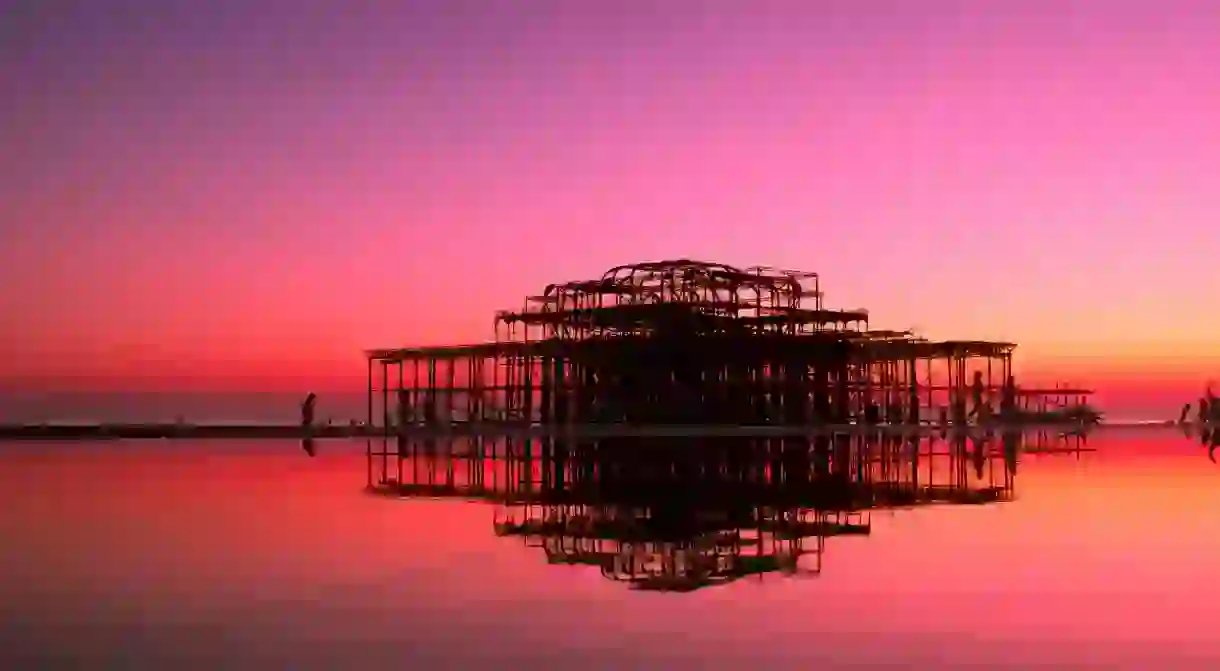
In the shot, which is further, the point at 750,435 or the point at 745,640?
the point at 750,435

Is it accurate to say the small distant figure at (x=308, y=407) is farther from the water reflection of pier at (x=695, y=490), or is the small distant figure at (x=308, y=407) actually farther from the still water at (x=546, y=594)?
the still water at (x=546, y=594)

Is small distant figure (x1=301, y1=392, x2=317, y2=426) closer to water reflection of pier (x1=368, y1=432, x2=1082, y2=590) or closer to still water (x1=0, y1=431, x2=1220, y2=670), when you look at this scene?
water reflection of pier (x1=368, y1=432, x2=1082, y2=590)

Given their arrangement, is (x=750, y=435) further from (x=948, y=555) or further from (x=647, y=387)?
(x=948, y=555)

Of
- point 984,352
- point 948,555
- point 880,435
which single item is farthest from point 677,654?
point 984,352

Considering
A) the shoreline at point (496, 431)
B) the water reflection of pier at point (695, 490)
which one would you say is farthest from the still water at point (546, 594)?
the shoreline at point (496, 431)

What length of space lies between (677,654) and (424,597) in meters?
2.79

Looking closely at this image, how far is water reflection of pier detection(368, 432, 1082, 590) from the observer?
13.4 m

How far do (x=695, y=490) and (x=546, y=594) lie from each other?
8.99 m

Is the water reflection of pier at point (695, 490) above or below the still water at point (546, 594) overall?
above

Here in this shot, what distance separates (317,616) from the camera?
9.99 metres

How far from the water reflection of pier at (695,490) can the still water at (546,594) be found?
0.35 m

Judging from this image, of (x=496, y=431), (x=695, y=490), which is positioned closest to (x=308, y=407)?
(x=496, y=431)

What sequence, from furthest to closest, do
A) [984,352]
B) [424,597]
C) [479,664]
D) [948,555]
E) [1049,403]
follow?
[1049,403], [984,352], [948,555], [424,597], [479,664]

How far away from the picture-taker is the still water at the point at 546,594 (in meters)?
8.88
